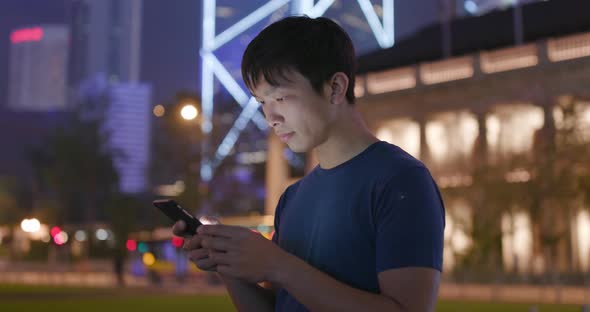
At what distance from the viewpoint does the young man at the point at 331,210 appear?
1943 mm

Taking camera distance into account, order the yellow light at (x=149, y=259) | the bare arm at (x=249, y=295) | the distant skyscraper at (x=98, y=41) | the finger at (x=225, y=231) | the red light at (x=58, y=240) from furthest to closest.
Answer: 1. the distant skyscraper at (x=98, y=41)
2. the red light at (x=58, y=240)
3. the yellow light at (x=149, y=259)
4. the bare arm at (x=249, y=295)
5. the finger at (x=225, y=231)

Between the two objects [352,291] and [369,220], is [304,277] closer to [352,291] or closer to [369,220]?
[352,291]

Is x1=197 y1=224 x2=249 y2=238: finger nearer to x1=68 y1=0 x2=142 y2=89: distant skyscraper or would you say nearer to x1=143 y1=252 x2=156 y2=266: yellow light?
x1=143 y1=252 x2=156 y2=266: yellow light

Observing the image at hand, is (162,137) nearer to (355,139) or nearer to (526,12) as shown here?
(526,12)

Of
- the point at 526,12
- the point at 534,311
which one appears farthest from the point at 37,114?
the point at 534,311

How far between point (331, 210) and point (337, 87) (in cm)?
35

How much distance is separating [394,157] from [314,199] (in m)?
0.32

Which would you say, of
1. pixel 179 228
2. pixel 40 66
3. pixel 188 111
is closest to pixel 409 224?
pixel 179 228

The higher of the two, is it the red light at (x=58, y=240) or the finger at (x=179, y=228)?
the finger at (x=179, y=228)

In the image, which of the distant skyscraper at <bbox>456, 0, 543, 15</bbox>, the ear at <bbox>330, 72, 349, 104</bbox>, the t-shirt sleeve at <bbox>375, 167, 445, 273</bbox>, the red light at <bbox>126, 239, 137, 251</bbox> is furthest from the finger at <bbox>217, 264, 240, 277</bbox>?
the distant skyscraper at <bbox>456, 0, 543, 15</bbox>

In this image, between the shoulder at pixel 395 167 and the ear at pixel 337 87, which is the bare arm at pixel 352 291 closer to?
the shoulder at pixel 395 167

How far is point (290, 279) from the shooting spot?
1.94 metres

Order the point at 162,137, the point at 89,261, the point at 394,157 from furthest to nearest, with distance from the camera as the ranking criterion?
the point at 162,137 < the point at 89,261 < the point at 394,157

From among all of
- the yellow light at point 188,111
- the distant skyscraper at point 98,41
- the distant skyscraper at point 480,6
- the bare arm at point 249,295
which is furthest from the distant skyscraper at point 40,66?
the distant skyscraper at point 98,41
